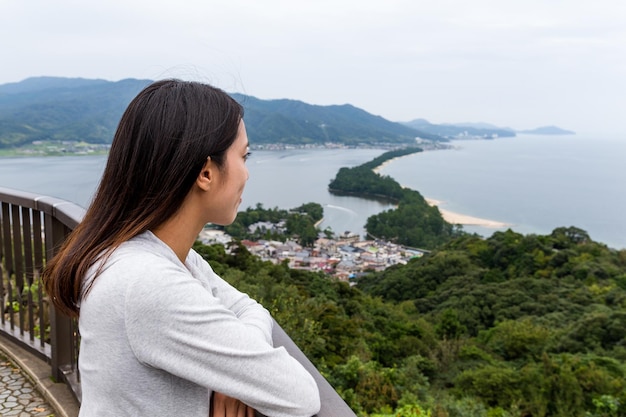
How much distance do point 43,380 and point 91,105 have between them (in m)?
38.9

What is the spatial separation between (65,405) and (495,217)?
3749 cm

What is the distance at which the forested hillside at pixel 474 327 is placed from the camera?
5898mm

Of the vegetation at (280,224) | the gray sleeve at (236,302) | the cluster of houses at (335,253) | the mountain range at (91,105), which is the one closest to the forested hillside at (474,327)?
the cluster of houses at (335,253)

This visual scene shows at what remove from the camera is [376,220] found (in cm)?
3347

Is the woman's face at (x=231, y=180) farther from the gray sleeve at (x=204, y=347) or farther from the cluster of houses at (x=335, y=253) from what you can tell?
the cluster of houses at (x=335, y=253)

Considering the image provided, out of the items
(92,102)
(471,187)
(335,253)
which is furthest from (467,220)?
(92,102)

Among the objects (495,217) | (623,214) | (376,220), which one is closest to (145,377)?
(376,220)

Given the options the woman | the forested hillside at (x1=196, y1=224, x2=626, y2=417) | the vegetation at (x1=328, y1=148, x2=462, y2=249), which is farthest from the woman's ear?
the vegetation at (x1=328, y1=148, x2=462, y2=249)

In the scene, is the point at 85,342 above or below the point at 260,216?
above

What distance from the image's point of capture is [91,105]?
36875 mm

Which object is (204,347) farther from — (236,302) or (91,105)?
(91,105)

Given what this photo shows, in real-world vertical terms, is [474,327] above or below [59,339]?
below

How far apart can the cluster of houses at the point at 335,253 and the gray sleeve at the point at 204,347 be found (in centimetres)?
2327

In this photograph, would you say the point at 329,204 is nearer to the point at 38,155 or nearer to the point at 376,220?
the point at 376,220
